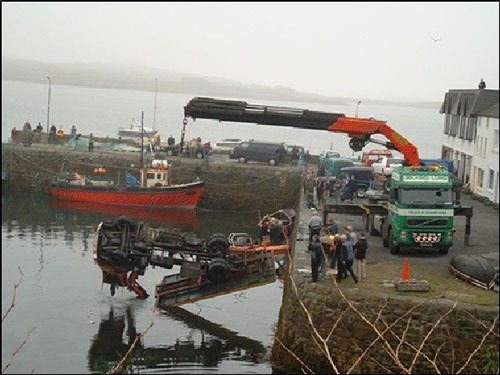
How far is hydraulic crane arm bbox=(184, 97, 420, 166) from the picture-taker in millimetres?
12922

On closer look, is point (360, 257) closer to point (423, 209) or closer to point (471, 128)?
point (423, 209)

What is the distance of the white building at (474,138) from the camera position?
16984 millimetres

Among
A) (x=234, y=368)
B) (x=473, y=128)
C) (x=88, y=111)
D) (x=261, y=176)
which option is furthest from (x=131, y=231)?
(x=88, y=111)

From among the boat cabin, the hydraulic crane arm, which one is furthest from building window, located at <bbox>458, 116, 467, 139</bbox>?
the boat cabin

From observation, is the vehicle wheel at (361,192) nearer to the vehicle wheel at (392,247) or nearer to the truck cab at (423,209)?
the vehicle wheel at (392,247)

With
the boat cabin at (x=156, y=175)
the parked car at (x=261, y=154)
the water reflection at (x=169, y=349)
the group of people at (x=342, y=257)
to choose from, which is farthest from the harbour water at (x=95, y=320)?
the parked car at (x=261, y=154)

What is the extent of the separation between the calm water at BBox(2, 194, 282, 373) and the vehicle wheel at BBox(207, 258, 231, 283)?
666 mm

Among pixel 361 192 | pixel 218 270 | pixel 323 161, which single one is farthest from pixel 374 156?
pixel 218 270

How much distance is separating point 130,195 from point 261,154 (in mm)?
5326

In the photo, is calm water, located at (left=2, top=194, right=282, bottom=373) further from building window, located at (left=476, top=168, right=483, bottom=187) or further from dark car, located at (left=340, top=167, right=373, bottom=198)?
dark car, located at (left=340, top=167, right=373, bottom=198)

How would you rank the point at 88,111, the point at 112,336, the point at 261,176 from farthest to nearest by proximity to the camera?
1. the point at 88,111
2. the point at 261,176
3. the point at 112,336

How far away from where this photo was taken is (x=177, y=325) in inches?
460

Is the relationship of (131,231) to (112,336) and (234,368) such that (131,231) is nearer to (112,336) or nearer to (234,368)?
(112,336)

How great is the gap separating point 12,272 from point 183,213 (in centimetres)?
1108
